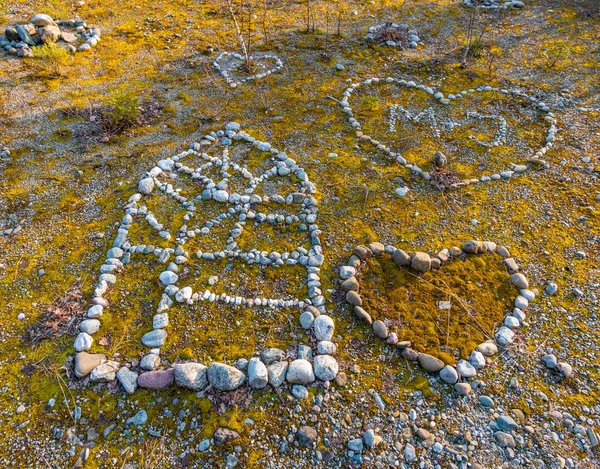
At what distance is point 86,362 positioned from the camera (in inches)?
191

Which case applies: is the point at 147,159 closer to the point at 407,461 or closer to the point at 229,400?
the point at 229,400

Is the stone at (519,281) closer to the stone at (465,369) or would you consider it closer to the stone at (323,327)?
the stone at (465,369)

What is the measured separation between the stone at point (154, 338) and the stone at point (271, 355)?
4.27ft

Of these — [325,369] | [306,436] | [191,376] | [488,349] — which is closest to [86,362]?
[191,376]

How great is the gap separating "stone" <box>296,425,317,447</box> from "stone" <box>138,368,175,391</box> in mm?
1615

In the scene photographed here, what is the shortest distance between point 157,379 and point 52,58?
9.07 meters

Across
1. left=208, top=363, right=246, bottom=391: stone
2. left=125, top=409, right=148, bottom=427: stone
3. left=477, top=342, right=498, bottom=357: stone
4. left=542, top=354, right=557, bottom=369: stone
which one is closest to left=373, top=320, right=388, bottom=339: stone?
left=477, top=342, right=498, bottom=357: stone

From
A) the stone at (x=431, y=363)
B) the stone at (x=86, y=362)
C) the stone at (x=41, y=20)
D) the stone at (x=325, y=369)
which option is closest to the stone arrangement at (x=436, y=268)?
the stone at (x=431, y=363)

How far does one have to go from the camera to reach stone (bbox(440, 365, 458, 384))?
4.88 metres

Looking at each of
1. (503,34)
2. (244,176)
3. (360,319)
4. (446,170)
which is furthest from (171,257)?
(503,34)

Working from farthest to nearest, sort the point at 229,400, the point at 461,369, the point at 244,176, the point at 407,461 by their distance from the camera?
the point at 244,176 → the point at 461,369 → the point at 229,400 → the point at 407,461

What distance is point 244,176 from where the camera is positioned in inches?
293

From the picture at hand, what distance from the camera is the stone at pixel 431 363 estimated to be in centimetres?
496

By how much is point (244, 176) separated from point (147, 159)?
1.95 meters
